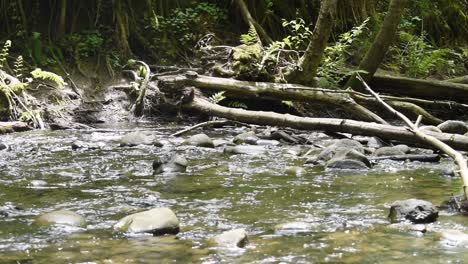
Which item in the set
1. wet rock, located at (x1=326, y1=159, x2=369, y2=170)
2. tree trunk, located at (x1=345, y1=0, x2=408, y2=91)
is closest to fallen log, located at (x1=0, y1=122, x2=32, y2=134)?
wet rock, located at (x1=326, y1=159, x2=369, y2=170)

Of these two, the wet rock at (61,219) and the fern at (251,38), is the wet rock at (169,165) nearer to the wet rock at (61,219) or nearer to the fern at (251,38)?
the wet rock at (61,219)

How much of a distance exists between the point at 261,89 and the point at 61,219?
5.03 metres

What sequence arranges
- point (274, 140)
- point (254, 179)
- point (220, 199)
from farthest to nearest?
point (274, 140)
point (254, 179)
point (220, 199)

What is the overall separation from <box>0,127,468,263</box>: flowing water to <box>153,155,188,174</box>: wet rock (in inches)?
2.8

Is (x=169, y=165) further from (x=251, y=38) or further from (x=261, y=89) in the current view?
(x=251, y=38)

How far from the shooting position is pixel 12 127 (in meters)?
7.04

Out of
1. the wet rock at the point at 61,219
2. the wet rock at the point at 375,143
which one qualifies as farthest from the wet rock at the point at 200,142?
the wet rock at the point at 61,219

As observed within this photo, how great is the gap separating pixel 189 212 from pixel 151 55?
679 cm

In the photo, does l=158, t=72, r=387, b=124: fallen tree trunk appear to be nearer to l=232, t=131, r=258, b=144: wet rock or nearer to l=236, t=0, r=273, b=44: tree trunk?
l=232, t=131, r=258, b=144: wet rock

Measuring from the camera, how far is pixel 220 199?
12.4 feet

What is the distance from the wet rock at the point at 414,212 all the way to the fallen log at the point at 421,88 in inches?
241

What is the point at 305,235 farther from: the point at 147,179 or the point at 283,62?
the point at 283,62

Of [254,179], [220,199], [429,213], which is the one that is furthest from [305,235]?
[254,179]

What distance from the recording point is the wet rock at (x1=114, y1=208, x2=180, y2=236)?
2.97 meters
